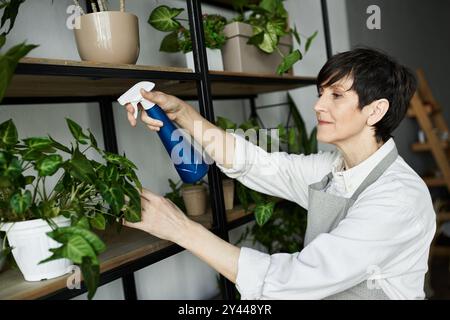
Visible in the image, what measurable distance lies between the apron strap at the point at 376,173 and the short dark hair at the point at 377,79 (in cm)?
10

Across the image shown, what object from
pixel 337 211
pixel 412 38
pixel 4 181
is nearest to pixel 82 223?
pixel 4 181

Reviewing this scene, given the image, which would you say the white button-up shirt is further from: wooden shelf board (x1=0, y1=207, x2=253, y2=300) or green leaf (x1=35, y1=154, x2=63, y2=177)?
green leaf (x1=35, y1=154, x2=63, y2=177)

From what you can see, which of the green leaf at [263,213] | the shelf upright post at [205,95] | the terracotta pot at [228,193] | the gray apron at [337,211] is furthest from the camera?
the terracotta pot at [228,193]

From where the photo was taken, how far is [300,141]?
185 cm

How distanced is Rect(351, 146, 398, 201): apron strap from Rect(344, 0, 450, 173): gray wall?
1694 mm

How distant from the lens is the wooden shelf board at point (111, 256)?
833 mm

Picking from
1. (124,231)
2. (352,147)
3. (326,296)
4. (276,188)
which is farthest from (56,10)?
(326,296)

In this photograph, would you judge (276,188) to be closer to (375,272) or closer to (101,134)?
(375,272)

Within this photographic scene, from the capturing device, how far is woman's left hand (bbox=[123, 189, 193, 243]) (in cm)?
97

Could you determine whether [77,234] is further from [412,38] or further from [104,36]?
[412,38]

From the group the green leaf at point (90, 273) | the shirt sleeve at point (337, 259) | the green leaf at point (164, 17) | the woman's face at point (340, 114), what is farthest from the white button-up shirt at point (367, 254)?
the green leaf at point (164, 17)

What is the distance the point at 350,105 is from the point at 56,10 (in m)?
0.99

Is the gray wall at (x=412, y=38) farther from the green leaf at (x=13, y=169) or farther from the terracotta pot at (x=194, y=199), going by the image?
the green leaf at (x=13, y=169)

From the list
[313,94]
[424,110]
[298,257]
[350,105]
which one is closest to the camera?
[298,257]
